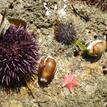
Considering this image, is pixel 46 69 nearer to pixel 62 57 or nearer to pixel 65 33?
pixel 62 57

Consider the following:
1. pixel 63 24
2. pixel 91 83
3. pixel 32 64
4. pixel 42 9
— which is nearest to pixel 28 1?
pixel 42 9

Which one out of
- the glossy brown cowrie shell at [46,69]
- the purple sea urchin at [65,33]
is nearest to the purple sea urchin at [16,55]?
the glossy brown cowrie shell at [46,69]

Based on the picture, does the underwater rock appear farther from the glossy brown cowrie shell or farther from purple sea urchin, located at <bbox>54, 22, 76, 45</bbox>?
purple sea urchin, located at <bbox>54, 22, 76, 45</bbox>

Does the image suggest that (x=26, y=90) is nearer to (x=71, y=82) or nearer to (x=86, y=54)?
(x=71, y=82)

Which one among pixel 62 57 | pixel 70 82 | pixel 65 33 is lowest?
pixel 70 82

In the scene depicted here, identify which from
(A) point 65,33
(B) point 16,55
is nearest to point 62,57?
(A) point 65,33

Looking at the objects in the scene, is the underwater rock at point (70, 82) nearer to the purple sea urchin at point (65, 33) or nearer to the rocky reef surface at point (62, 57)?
the rocky reef surface at point (62, 57)
